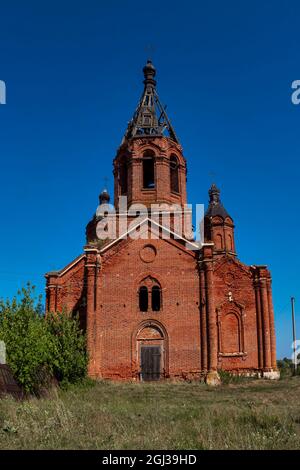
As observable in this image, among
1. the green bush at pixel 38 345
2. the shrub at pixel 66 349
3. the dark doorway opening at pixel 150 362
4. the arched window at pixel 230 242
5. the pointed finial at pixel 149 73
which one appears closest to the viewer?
the green bush at pixel 38 345

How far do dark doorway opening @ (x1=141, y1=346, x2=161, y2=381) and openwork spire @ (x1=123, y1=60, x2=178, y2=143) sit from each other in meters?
11.0

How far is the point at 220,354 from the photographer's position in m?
22.8

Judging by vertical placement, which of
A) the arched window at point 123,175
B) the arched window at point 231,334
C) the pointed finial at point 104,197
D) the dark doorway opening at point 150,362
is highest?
the pointed finial at point 104,197

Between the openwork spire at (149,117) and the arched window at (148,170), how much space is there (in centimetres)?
114

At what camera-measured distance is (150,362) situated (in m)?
21.9

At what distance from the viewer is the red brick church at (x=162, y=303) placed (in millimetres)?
21781

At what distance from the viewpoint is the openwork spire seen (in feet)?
87.6

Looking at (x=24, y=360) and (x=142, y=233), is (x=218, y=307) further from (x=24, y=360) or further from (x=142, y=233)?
(x=24, y=360)

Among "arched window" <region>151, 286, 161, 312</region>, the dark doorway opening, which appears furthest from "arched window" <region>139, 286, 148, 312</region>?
the dark doorway opening

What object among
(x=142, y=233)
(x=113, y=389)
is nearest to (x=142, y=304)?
(x=142, y=233)

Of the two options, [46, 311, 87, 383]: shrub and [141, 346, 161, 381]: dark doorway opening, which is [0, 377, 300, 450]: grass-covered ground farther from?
[141, 346, 161, 381]: dark doorway opening

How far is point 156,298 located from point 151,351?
95.6 inches

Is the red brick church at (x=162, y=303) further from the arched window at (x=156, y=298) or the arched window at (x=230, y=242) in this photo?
the arched window at (x=230, y=242)

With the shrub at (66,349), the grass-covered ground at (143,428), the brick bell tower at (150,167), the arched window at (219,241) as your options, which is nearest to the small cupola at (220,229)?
the arched window at (219,241)
